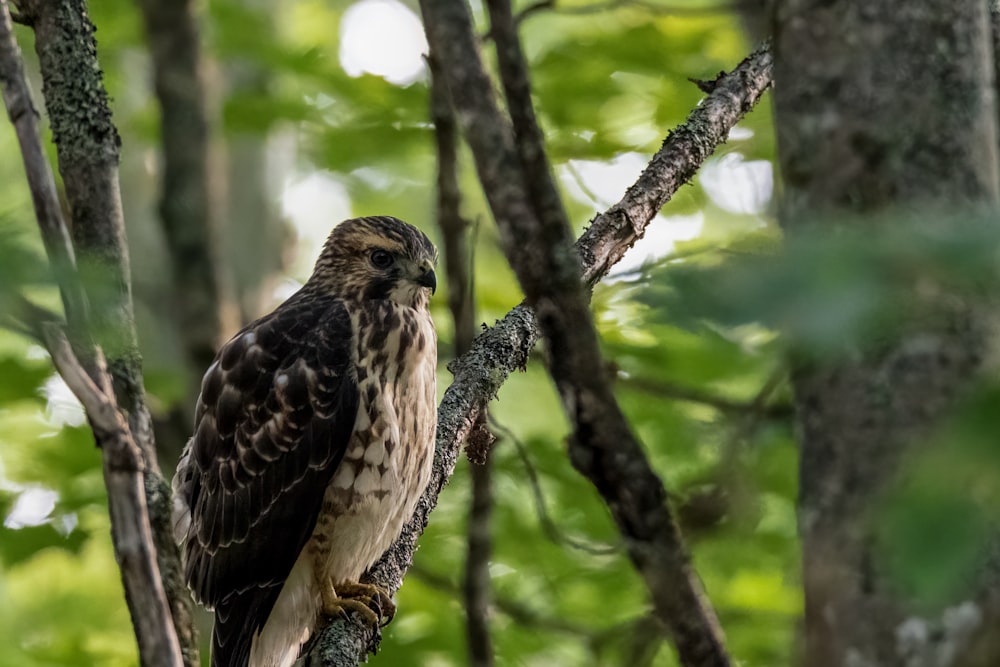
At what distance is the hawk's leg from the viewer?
423 centimetres

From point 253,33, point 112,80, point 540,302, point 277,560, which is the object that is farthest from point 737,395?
point 540,302

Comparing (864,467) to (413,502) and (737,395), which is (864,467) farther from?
(737,395)

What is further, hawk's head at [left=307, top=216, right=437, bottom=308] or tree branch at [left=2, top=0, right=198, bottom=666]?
hawk's head at [left=307, top=216, right=437, bottom=308]

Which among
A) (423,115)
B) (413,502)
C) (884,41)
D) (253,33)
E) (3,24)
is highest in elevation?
(253,33)

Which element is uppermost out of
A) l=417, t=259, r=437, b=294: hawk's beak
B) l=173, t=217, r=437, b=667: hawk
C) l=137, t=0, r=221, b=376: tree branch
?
l=137, t=0, r=221, b=376: tree branch

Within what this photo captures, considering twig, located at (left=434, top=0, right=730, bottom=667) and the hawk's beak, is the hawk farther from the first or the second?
twig, located at (left=434, top=0, right=730, bottom=667)

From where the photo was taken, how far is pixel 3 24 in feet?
7.49

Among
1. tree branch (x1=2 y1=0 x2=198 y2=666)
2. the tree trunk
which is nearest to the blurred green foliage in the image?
tree branch (x1=2 y1=0 x2=198 y2=666)

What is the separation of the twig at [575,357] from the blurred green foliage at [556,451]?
3036 millimetres

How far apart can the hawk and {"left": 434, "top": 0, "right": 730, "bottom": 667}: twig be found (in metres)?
2.58

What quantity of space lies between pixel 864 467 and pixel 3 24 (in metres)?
1.69

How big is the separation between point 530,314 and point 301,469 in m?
0.96

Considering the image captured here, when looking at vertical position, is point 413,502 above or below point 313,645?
above

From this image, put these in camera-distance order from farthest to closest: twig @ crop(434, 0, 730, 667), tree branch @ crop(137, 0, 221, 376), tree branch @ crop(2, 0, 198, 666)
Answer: tree branch @ crop(137, 0, 221, 376)
tree branch @ crop(2, 0, 198, 666)
twig @ crop(434, 0, 730, 667)
